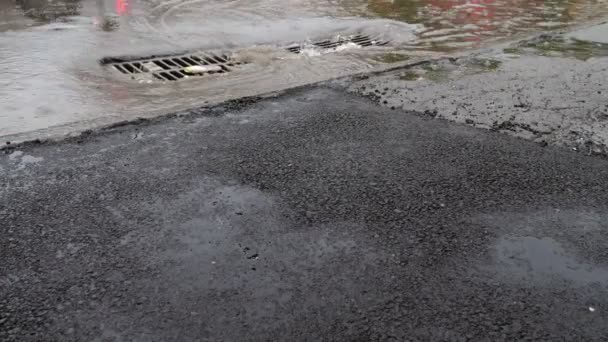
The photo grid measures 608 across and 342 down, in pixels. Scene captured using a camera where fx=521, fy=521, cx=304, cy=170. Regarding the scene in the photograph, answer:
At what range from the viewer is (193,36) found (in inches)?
340

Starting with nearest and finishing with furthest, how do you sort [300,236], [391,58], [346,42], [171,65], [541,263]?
[541,263] → [300,236] → [171,65] → [391,58] → [346,42]

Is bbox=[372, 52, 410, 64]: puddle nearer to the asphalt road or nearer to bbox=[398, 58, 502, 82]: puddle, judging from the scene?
bbox=[398, 58, 502, 82]: puddle

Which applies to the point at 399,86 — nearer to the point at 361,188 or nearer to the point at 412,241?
the point at 361,188

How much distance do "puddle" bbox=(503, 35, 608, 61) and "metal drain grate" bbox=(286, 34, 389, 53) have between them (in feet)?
7.07

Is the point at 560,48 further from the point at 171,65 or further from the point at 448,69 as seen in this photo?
the point at 171,65

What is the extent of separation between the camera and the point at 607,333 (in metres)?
2.84

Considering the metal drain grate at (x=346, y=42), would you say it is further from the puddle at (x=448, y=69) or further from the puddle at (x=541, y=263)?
the puddle at (x=541, y=263)

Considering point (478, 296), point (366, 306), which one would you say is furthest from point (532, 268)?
point (366, 306)

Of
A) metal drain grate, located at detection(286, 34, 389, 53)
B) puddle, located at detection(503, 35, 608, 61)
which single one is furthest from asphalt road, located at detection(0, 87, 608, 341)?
puddle, located at detection(503, 35, 608, 61)

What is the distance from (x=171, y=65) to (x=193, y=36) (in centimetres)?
153

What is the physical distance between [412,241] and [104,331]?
2.02m

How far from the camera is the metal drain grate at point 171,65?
Answer: 22.7ft

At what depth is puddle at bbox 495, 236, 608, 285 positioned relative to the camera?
10.8ft

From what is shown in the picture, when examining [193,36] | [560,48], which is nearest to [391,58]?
[560,48]
